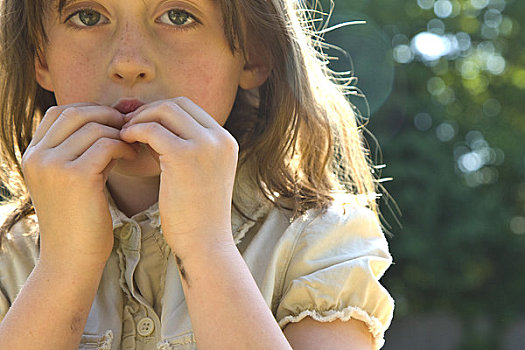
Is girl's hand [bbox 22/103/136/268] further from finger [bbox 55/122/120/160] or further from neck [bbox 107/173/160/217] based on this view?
neck [bbox 107/173/160/217]

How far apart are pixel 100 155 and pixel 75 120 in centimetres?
11

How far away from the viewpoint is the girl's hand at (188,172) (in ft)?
5.48

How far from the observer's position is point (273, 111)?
230 centimetres

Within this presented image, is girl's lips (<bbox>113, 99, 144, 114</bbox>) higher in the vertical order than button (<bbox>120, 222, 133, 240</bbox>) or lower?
higher

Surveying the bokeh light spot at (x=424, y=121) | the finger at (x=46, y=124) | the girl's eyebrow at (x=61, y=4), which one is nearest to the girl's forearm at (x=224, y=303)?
the finger at (x=46, y=124)

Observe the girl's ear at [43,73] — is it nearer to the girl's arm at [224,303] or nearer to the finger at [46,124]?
the finger at [46,124]

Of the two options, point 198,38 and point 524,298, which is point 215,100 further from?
point 524,298

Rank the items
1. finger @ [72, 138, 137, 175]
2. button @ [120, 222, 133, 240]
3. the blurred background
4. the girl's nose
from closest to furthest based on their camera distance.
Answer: finger @ [72, 138, 137, 175] → the girl's nose → button @ [120, 222, 133, 240] → the blurred background

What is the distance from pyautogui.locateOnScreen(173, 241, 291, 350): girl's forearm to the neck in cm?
54

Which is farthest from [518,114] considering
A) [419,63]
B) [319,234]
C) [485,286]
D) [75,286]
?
[75,286]

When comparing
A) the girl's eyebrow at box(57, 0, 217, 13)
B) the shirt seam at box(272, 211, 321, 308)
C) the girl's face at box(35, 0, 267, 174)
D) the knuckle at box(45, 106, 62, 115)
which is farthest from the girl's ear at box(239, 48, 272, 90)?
the knuckle at box(45, 106, 62, 115)

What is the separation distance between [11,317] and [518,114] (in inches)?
263

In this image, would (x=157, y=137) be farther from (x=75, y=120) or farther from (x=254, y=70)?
(x=254, y=70)

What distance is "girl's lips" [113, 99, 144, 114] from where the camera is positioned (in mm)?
1858
